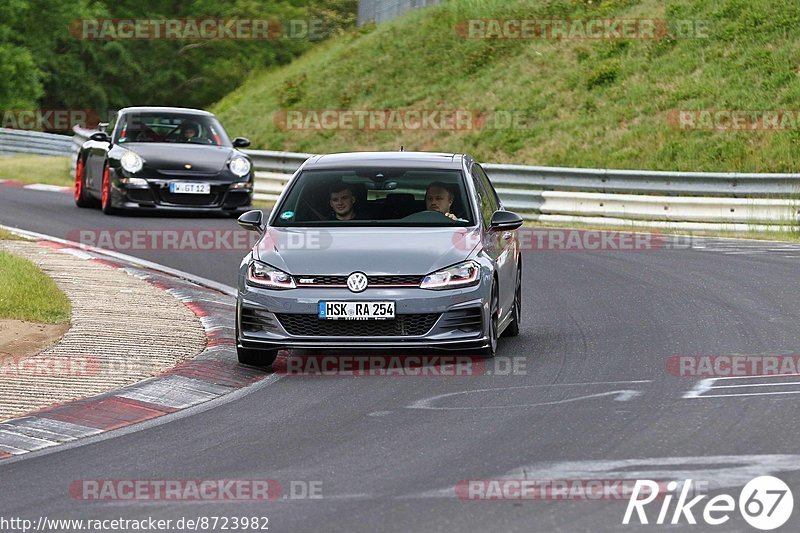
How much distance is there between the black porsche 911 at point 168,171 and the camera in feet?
69.8

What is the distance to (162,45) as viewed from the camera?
6956 cm

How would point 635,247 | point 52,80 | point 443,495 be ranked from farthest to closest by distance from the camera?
point 52,80 < point 635,247 < point 443,495

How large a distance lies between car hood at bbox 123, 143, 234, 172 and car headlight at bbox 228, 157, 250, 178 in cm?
12

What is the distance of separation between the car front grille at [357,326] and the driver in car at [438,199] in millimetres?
1359

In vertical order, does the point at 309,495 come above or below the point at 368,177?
below

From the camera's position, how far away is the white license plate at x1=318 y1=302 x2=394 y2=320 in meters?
10.2

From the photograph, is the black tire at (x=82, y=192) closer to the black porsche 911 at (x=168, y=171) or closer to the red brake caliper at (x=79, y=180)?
the red brake caliper at (x=79, y=180)

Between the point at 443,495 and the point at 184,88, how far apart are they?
212 ft

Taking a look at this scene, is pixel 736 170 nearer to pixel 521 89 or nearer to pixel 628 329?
pixel 521 89

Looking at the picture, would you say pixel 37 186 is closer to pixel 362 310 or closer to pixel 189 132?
pixel 189 132

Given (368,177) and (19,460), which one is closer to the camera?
(19,460)

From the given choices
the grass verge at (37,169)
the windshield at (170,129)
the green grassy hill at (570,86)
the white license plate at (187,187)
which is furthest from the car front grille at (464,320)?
the grass verge at (37,169)

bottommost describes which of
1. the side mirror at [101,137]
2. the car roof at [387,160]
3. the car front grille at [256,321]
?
the car front grille at [256,321]

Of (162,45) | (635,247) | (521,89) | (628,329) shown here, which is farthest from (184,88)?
(628,329)
